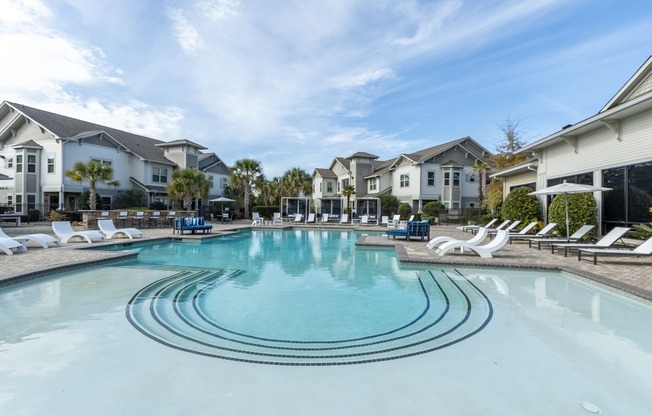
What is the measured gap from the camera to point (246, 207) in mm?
34562

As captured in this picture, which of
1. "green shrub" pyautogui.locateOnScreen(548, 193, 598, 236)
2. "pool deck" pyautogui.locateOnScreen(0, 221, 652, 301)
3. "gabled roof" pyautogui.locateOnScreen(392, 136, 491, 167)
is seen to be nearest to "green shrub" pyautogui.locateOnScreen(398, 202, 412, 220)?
"gabled roof" pyautogui.locateOnScreen(392, 136, 491, 167)

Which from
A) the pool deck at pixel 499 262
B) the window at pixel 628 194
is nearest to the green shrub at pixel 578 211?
the window at pixel 628 194

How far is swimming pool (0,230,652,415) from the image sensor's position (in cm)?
317

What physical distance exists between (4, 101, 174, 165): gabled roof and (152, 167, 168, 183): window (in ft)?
2.70

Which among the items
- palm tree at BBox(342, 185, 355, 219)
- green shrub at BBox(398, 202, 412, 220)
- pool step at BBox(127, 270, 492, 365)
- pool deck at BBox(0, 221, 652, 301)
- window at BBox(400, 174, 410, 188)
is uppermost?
window at BBox(400, 174, 410, 188)

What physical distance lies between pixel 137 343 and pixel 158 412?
73.7 inches

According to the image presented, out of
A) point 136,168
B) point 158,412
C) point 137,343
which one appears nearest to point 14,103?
point 136,168

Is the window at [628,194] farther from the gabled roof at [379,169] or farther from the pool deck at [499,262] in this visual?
the gabled roof at [379,169]

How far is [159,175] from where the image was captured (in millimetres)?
32250

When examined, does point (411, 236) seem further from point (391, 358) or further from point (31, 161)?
point (31, 161)

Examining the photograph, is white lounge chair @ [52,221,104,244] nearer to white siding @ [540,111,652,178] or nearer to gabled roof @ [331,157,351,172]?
white siding @ [540,111,652,178]

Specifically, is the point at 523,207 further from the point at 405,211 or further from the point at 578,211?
the point at 405,211

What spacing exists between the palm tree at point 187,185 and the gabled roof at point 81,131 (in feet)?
17.5

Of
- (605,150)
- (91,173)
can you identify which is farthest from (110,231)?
(605,150)
